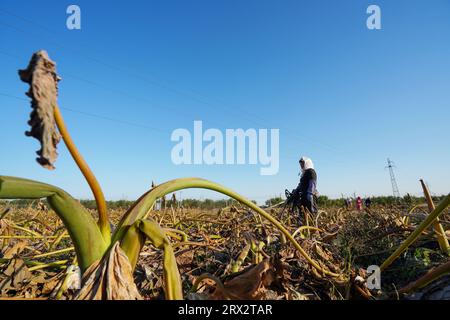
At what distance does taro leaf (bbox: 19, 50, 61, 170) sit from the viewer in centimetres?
55

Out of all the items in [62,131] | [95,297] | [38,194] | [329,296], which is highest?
[62,131]

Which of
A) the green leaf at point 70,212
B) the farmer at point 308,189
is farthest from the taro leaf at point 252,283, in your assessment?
the farmer at point 308,189

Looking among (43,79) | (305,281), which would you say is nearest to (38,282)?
(43,79)

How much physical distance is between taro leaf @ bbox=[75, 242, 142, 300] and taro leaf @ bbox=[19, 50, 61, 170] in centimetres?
24

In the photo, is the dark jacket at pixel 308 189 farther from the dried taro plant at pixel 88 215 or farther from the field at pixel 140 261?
the dried taro plant at pixel 88 215

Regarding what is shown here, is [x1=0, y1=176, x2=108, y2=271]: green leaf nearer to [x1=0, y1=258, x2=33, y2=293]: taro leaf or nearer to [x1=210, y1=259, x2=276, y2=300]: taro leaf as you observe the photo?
[x1=210, y1=259, x2=276, y2=300]: taro leaf

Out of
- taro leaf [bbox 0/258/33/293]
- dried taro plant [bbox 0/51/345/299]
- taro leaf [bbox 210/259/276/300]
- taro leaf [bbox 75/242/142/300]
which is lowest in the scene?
taro leaf [bbox 0/258/33/293]

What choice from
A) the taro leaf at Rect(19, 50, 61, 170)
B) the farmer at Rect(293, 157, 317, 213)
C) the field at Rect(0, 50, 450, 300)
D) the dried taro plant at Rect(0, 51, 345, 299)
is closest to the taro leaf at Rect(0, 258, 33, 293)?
the field at Rect(0, 50, 450, 300)

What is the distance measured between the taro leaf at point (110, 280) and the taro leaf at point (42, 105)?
9.5 inches

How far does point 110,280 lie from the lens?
0.62m
